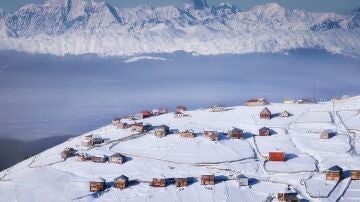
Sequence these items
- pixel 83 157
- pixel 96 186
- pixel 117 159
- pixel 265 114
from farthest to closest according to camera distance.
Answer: pixel 265 114
pixel 83 157
pixel 117 159
pixel 96 186

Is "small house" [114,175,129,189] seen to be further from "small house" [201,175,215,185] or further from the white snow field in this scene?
"small house" [201,175,215,185]

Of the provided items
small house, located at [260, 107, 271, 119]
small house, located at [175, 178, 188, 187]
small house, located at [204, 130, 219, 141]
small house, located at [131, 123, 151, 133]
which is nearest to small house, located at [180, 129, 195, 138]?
small house, located at [204, 130, 219, 141]

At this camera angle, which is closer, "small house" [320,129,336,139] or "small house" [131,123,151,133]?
"small house" [320,129,336,139]

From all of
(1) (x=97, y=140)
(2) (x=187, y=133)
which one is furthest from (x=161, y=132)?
(1) (x=97, y=140)

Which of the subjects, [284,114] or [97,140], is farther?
[284,114]

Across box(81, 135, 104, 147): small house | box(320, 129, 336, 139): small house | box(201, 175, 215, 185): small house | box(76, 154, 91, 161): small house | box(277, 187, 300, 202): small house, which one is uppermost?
box(320, 129, 336, 139): small house

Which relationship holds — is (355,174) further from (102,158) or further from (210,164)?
(102,158)

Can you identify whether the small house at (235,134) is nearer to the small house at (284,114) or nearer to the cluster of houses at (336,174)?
the small house at (284,114)
